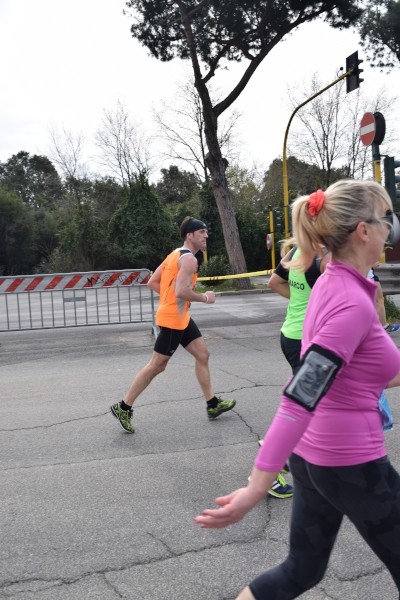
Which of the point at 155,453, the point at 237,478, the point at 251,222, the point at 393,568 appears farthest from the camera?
the point at 251,222

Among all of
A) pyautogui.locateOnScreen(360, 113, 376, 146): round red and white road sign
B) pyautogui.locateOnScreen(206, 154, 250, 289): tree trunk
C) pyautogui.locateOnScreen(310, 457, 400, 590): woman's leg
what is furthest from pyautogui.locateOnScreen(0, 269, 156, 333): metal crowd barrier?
pyautogui.locateOnScreen(206, 154, 250, 289): tree trunk

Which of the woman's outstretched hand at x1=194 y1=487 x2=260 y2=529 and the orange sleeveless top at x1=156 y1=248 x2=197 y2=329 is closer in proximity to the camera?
the woman's outstretched hand at x1=194 y1=487 x2=260 y2=529

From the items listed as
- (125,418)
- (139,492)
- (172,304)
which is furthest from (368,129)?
(139,492)

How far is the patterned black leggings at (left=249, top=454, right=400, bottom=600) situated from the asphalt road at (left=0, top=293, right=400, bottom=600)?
97cm

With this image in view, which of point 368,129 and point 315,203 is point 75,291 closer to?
point 368,129

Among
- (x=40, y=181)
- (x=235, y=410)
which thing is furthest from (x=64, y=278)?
(x=40, y=181)

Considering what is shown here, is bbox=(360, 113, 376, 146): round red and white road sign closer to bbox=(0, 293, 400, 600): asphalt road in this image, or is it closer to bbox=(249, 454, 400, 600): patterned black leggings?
bbox=(0, 293, 400, 600): asphalt road

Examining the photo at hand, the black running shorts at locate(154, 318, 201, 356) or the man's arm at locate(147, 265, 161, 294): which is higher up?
the man's arm at locate(147, 265, 161, 294)

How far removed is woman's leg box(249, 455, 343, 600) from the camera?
1.93 m

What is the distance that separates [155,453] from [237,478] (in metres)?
0.84

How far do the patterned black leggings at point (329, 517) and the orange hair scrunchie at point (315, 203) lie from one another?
0.78 m

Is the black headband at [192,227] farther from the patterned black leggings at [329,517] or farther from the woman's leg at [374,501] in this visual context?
the woman's leg at [374,501]

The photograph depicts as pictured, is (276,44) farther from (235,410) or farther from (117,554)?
(117,554)

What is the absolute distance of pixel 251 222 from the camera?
3306 centimetres
